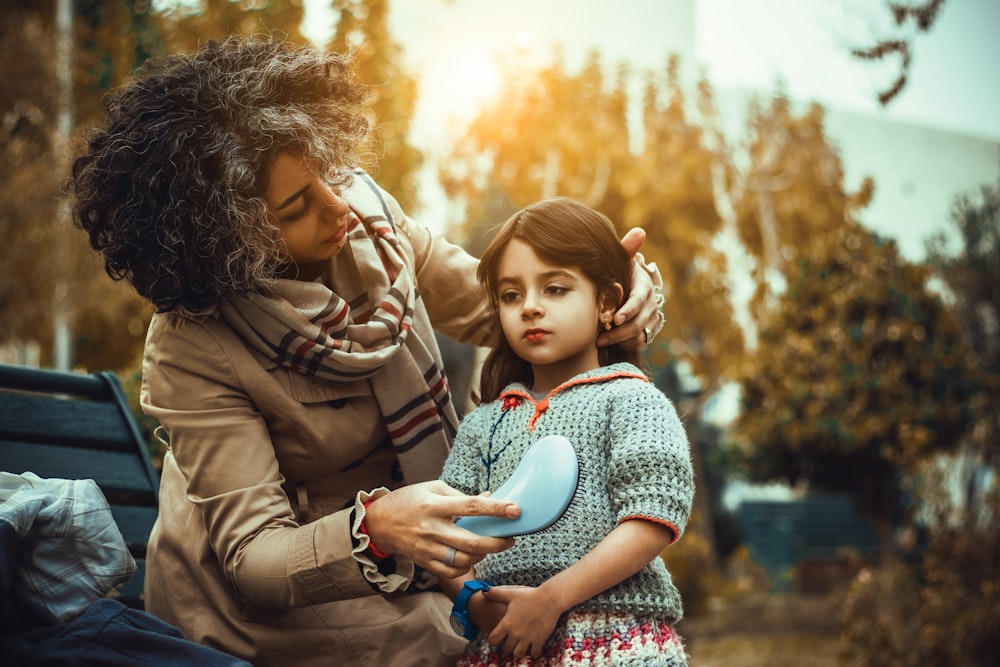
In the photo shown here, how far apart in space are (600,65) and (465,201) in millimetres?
3387

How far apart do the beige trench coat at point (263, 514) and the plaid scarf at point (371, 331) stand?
0.21 ft

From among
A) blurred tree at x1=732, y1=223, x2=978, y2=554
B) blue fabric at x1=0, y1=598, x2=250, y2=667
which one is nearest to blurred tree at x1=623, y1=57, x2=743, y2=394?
blurred tree at x1=732, y1=223, x2=978, y2=554

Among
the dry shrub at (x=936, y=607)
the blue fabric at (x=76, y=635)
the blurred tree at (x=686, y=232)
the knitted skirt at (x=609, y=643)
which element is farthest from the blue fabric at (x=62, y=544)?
the blurred tree at (x=686, y=232)

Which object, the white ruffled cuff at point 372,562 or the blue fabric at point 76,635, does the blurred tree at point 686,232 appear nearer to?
the white ruffled cuff at point 372,562

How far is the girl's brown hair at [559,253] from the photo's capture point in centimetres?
215

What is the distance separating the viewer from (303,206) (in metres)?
2.14

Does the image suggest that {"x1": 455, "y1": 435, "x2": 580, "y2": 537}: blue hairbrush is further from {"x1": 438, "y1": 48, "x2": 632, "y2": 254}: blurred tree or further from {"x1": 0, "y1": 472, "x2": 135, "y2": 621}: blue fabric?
{"x1": 438, "y1": 48, "x2": 632, "y2": 254}: blurred tree

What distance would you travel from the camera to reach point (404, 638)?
2188 mm

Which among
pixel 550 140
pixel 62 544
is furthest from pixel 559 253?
pixel 550 140

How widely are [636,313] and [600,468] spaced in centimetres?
42

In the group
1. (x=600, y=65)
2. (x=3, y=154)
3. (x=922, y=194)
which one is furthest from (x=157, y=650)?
(x=600, y=65)

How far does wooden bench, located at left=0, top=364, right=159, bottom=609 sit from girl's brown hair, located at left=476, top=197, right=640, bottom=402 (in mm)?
1089

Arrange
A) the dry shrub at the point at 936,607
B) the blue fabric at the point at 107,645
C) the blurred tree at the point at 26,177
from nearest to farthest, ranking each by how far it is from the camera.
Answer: the blue fabric at the point at 107,645
the dry shrub at the point at 936,607
the blurred tree at the point at 26,177

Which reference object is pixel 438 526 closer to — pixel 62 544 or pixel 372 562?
pixel 372 562
